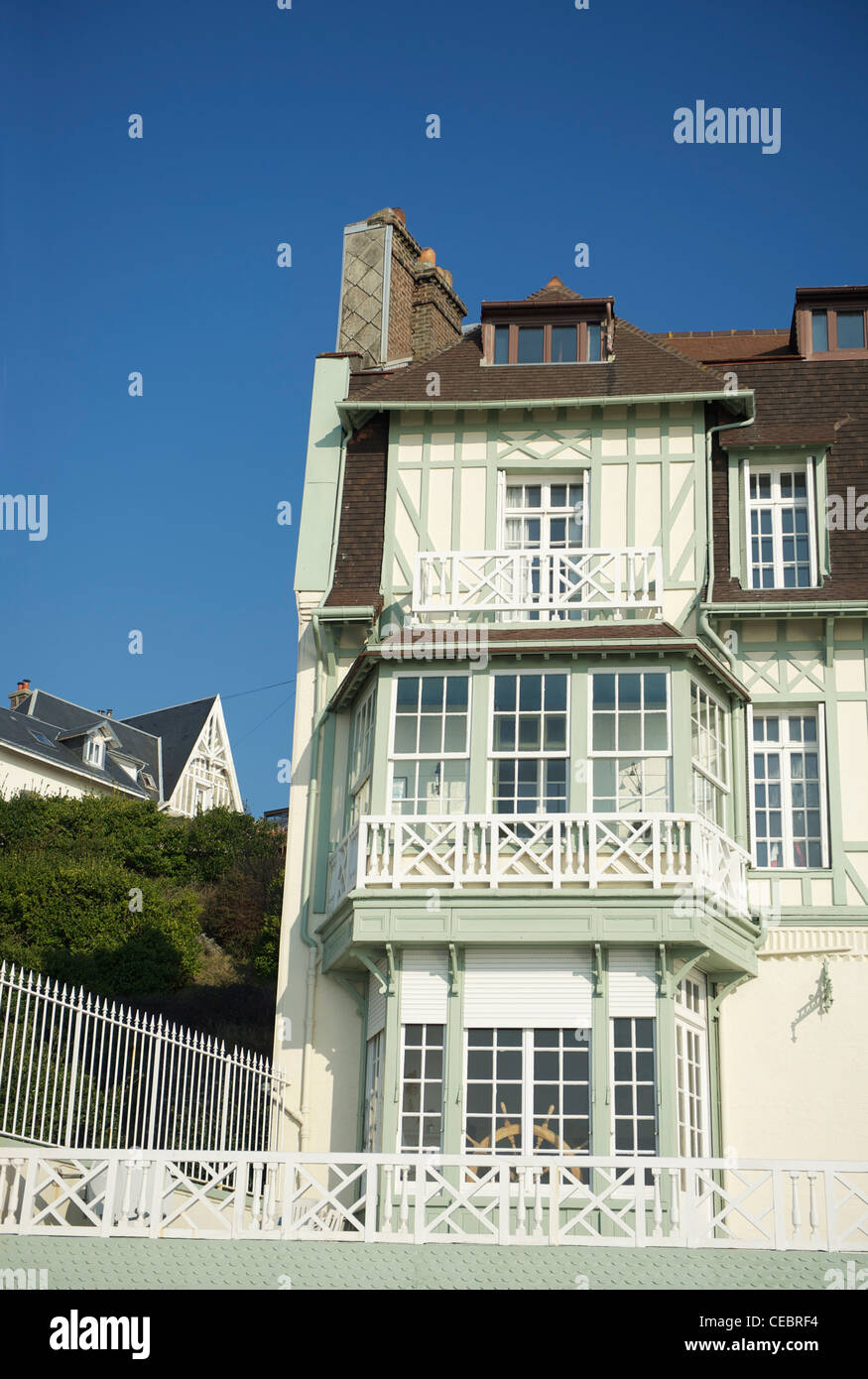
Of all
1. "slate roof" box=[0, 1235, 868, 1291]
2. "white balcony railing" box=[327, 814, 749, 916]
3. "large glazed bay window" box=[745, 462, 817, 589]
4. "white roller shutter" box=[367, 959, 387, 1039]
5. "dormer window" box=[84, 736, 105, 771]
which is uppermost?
"dormer window" box=[84, 736, 105, 771]

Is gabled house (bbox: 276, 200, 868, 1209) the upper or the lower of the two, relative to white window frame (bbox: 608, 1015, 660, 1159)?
upper

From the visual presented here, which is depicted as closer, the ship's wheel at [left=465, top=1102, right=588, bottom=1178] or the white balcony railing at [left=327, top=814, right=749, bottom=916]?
the ship's wheel at [left=465, top=1102, right=588, bottom=1178]

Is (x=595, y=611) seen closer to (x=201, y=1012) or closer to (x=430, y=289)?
(x=430, y=289)

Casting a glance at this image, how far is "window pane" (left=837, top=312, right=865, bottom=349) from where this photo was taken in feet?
62.2

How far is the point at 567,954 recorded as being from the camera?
49.2 ft

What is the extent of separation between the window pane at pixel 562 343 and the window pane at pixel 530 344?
18cm

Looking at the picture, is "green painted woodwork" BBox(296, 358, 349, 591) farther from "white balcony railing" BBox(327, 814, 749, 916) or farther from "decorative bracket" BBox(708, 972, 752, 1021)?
"decorative bracket" BBox(708, 972, 752, 1021)

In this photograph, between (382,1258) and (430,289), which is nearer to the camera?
(382,1258)

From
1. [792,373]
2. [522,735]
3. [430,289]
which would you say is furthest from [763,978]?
[430,289]

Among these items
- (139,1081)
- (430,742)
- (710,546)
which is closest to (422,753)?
(430,742)

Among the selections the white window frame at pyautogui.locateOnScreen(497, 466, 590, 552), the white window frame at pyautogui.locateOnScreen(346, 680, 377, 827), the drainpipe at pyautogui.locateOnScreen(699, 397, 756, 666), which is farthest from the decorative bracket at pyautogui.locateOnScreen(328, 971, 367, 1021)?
the drainpipe at pyautogui.locateOnScreen(699, 397, 756, 666)

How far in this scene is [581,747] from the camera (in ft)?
51.6

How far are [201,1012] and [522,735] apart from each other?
38.7ft

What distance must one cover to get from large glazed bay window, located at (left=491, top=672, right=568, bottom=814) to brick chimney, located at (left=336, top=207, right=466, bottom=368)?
20.7ft
